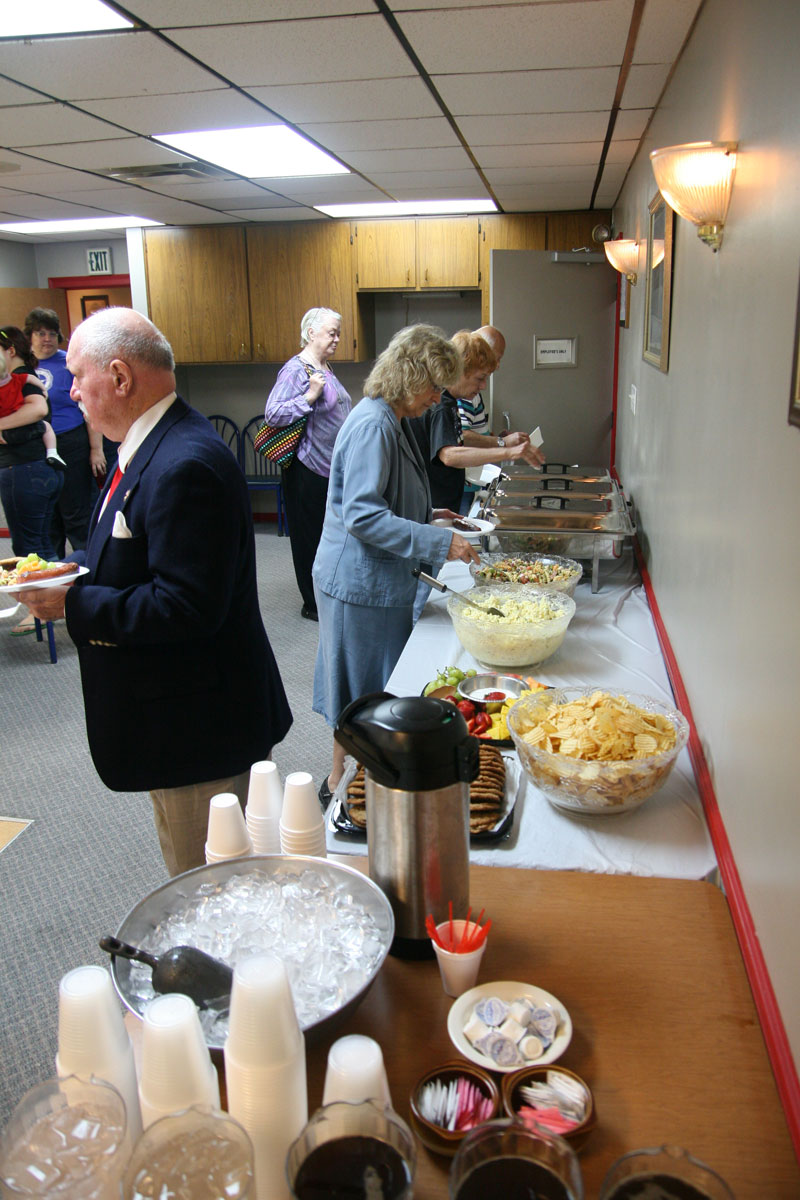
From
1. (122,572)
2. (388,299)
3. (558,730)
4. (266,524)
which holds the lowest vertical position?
(266,524)

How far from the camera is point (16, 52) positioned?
89.7 inches

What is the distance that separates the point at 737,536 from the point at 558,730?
1.48 ft

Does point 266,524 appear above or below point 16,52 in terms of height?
below

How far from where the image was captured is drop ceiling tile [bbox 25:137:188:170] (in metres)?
3.45

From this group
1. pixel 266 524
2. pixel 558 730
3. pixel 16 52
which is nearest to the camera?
pixel 558 730

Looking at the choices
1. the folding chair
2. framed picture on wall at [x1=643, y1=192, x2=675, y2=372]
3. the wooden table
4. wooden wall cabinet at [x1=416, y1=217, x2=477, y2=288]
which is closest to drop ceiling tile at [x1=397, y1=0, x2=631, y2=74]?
framed picture on wall at [x1=643, y1=192, x2=675, y2=372]

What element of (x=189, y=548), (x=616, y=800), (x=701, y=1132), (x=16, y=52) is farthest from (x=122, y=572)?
(x=16, y=52)

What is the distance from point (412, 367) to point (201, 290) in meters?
4.47

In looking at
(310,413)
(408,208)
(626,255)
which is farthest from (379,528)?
(408,208)

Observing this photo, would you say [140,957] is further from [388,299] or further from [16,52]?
[388,299]

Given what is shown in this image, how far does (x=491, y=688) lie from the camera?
1980 millimetres

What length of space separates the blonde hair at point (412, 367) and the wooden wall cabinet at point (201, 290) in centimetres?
424

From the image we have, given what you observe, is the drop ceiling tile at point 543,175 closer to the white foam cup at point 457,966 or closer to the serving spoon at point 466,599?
the serving spoon at point 466,599

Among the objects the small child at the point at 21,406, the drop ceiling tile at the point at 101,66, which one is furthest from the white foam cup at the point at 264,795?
the small child at the point at 21,406
